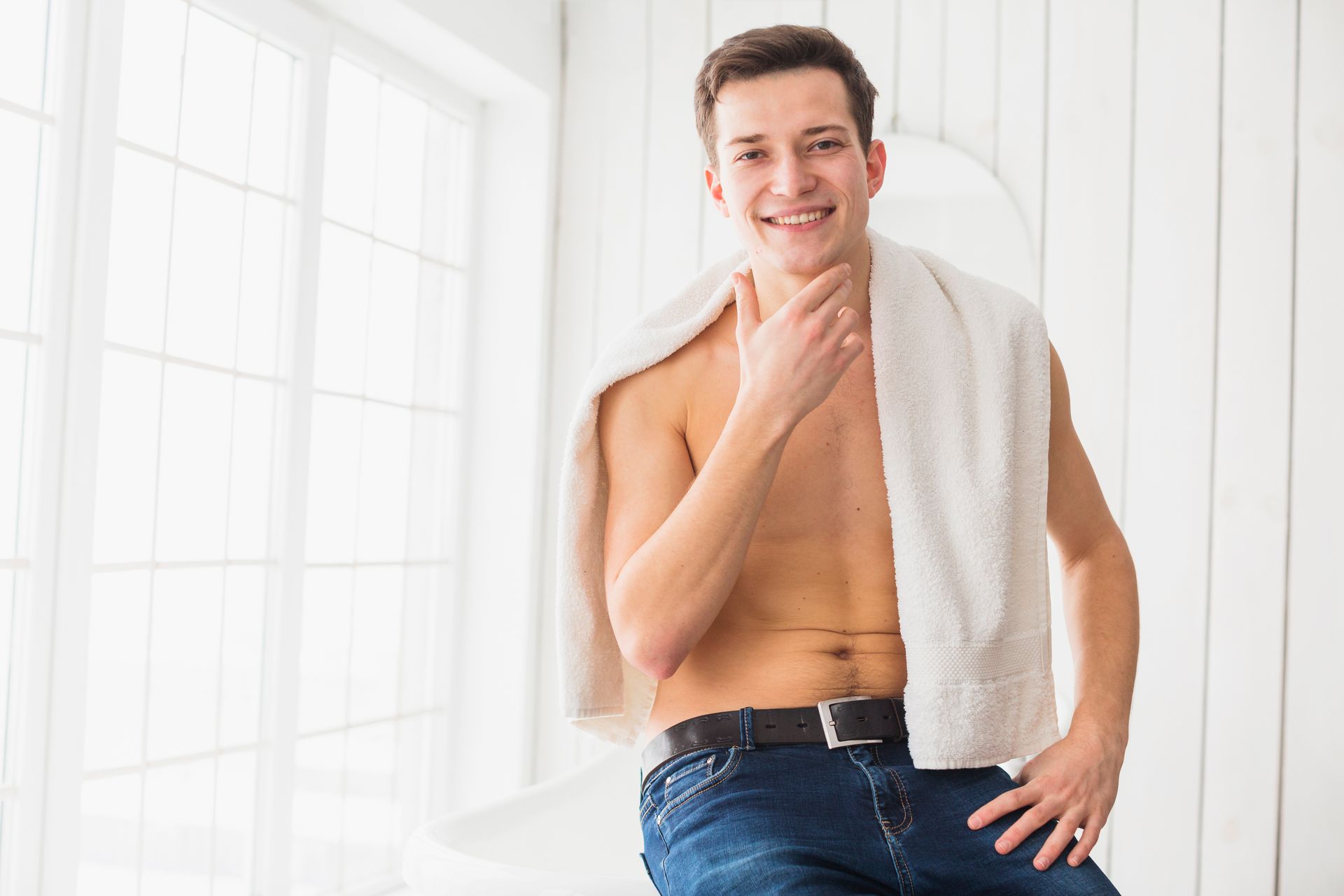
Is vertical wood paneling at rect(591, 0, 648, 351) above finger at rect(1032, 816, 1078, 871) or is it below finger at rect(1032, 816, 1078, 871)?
above

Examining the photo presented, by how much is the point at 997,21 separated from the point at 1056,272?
542mm

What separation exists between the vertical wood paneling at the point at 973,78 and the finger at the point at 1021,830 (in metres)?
1.51

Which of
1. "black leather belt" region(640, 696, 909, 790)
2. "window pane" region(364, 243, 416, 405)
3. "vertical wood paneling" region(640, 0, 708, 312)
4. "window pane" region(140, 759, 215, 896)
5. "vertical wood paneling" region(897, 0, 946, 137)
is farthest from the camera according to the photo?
"vertical wood paneling" region(640, 0, 708, 312)

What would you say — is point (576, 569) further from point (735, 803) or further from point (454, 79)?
point (454, 79)

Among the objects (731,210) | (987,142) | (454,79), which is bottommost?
(731,210)

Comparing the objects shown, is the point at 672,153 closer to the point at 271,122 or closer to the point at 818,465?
the point at 271,122

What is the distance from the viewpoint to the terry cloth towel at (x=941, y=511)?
117 cm

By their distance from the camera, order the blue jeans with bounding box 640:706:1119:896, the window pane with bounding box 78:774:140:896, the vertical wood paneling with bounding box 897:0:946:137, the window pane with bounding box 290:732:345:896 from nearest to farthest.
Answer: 1. the blue jeans with bounding box 640:706:1119:896
2. the window pane with bounding box 78:774:140:896
3. the window pane with bounding box 290:732:345:896
4. the vertical wood paneling with bounding box 897:0:946:137

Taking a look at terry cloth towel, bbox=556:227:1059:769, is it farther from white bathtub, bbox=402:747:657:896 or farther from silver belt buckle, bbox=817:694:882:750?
white bathtub, bbox=402:747:657:896

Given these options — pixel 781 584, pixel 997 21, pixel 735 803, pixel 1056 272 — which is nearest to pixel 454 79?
pixel 997 21

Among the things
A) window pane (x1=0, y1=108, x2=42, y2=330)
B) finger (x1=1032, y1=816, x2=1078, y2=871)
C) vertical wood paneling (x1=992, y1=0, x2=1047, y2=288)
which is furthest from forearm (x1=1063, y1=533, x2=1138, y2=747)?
window pane (x1=0, y1=108, x2=42, y2=330)

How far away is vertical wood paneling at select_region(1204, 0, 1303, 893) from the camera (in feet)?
6.54

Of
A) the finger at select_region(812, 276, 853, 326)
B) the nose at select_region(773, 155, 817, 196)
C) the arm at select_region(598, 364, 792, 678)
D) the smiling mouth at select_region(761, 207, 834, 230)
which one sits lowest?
the arm at select_region(598, 364, 792, 678)

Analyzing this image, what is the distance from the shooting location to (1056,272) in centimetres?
219
